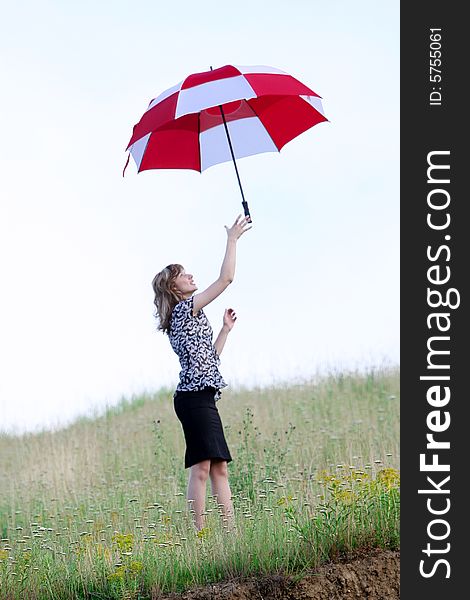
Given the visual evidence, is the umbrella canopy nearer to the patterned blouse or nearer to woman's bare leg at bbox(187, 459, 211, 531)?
the patterned blouse

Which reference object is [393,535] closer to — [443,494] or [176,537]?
[443,494]

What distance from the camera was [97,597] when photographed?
5797 millimetres

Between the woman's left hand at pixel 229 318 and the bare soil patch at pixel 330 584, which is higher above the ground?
the woman's left hand at pixel 229 318

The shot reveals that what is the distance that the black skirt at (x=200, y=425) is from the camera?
675 cm

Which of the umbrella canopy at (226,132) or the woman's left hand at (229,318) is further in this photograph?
the umbrella canopy at (226,132)

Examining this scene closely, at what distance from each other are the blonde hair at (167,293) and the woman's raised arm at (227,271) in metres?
0.25

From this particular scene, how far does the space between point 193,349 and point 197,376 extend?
193mm

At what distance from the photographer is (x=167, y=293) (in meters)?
6.96

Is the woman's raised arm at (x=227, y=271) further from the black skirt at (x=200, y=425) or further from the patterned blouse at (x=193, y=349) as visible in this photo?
the black skirt at (x=200, y=425)

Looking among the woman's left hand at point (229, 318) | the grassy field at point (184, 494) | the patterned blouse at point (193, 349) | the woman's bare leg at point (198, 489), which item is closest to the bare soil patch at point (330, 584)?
the grassy field at point (184, 494)

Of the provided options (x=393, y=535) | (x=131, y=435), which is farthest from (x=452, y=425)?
(x=131, y=435)

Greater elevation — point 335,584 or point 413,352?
point 413,352

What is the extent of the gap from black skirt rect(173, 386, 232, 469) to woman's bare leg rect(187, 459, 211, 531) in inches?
2.4

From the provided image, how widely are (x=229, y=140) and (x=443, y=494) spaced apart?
2.99 m
